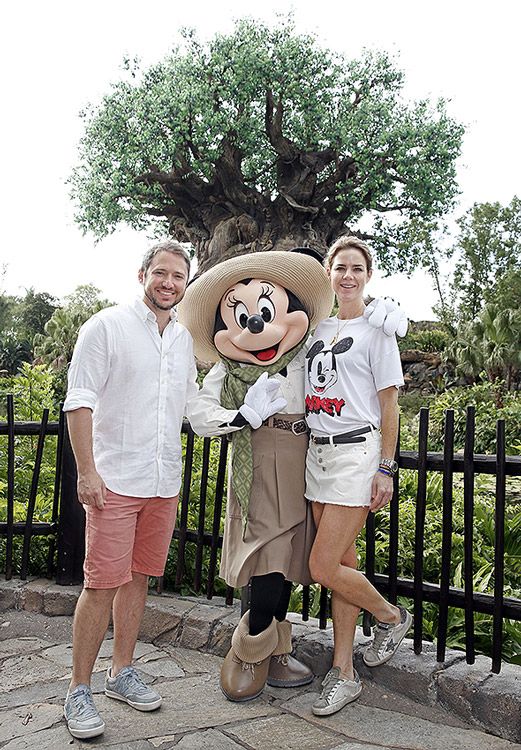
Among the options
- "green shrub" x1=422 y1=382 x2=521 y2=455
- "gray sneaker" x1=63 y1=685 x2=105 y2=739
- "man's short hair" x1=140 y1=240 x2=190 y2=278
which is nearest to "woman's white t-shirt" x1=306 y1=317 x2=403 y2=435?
"man's short hair" x1=140 y1=240 x2=190 y2=278

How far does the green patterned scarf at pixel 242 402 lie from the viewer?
311cm

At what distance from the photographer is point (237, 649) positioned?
3.11 m

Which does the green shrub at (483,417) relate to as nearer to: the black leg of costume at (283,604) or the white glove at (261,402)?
the black leg of costume at (283,604)

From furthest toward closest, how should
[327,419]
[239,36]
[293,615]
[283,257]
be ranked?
[239,36] < [293,615] < [283,257] < [327,419]

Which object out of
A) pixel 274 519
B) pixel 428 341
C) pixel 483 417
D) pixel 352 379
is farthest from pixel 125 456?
pixel 428 341

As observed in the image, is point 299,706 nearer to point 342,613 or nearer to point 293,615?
point 342,613

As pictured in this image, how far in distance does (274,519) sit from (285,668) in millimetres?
745

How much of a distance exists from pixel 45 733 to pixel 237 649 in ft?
2.68

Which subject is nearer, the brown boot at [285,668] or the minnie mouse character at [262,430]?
the minnie mouse character at [262,430]

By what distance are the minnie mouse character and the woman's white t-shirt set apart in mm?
160

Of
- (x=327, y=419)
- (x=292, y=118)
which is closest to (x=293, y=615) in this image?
(x=327, y=419)

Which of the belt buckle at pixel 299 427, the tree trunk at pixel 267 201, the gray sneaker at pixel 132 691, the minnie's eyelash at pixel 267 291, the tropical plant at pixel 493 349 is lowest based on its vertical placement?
the gray sneaker at pixel 132 691


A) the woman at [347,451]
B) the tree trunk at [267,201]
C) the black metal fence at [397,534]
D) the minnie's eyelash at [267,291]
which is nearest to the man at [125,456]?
the minnie's eyelash at [267,291]

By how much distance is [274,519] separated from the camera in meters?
3.12
